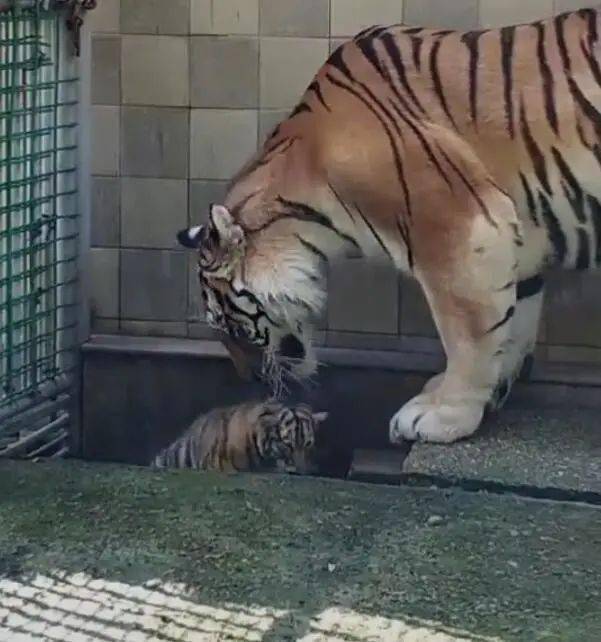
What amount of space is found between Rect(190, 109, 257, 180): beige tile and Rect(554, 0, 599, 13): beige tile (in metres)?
1.01

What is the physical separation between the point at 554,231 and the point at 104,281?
5.32 feet

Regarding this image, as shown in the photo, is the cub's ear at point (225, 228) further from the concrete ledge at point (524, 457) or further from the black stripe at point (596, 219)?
the black stripe at point (596, 219)

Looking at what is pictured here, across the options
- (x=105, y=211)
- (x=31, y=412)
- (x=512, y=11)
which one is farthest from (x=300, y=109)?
(x=31, y=412)

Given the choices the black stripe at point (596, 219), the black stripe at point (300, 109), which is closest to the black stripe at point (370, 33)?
the black stripe at point (300, 109)

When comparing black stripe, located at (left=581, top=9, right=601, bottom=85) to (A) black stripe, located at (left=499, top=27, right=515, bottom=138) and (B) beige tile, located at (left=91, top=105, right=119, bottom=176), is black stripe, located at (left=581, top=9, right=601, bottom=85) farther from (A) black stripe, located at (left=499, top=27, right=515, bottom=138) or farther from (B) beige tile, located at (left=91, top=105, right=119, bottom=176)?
(B) beige tile, located at (left=91, top=105, right=119, bottom=176)

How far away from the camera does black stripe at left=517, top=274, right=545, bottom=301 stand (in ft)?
15.9

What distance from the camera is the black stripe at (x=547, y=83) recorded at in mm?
4562

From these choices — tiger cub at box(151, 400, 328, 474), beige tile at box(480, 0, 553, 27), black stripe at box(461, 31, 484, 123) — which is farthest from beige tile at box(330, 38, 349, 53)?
tiger cub at box(151, 400, 328, 474)

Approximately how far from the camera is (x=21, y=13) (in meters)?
4.83

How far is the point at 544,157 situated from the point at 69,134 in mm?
1592

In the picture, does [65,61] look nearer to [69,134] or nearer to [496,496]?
[69,134]

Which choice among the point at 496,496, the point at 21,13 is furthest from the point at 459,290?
the point at 21,13

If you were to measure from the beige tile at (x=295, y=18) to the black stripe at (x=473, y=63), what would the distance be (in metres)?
0.62

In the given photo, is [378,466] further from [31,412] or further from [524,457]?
[31,412]
